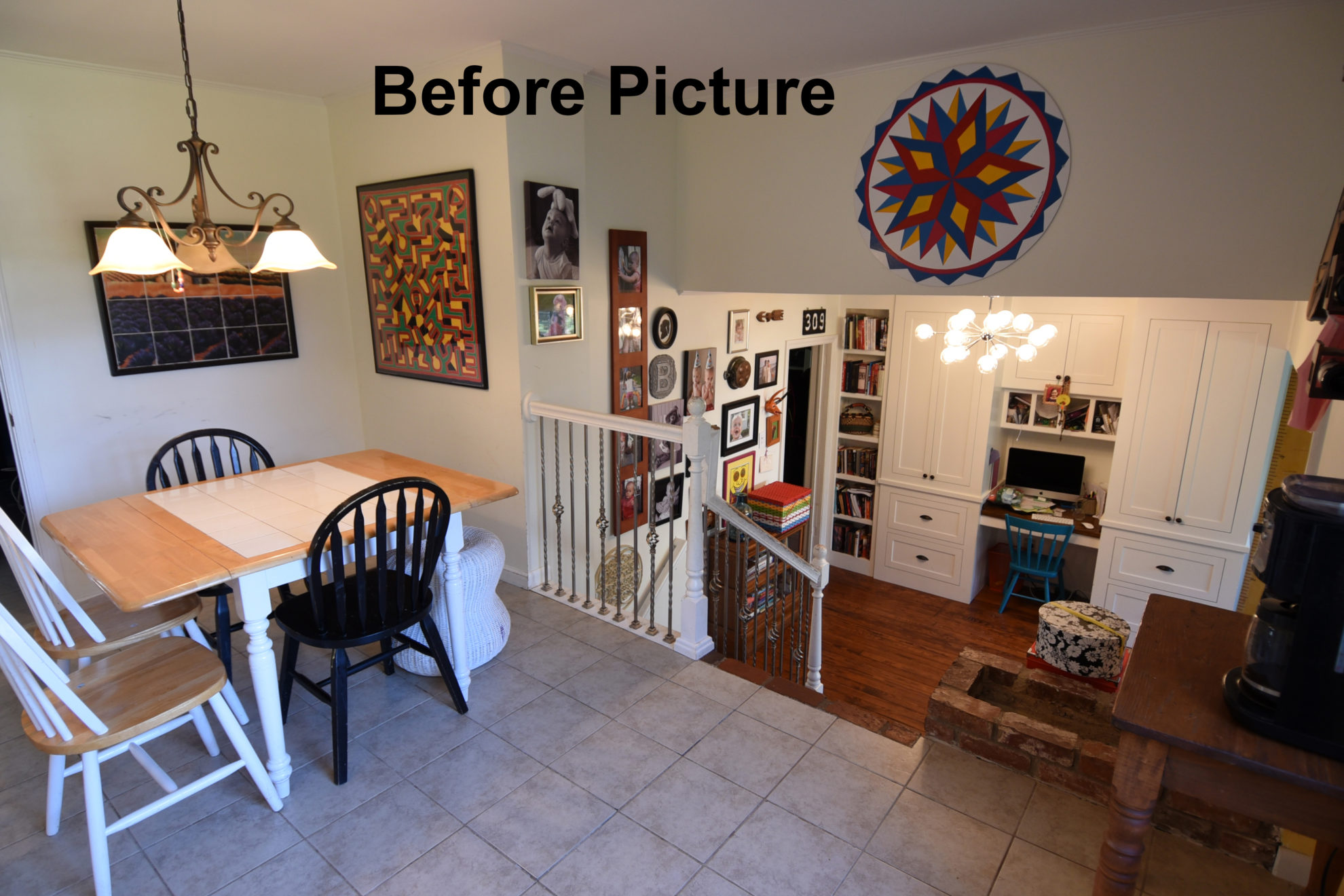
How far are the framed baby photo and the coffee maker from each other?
2756 millimetres

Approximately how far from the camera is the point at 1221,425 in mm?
4285

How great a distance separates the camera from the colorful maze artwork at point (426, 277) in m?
3.34

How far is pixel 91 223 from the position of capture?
3182 mm

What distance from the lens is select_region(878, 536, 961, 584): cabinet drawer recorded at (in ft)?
18.4

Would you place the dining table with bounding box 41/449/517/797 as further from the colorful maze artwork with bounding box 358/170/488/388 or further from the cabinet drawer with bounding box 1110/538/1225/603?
the cabinet drawer with bounding box 1110/538/1225/603

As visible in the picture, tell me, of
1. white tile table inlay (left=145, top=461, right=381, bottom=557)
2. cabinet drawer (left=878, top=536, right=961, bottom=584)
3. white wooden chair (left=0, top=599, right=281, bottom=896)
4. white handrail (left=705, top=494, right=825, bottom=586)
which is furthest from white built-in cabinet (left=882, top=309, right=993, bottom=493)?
white wooden chair (left=0, top=599, right=281, bottom=896)

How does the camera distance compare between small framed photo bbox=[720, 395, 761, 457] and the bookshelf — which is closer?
small framed photo bbox=[720, 395, 761, 457]

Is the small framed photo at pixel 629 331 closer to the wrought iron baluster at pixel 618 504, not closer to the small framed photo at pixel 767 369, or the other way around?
the wrought iron baluster at pixel 618 504

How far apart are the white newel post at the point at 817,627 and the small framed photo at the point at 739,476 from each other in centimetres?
148

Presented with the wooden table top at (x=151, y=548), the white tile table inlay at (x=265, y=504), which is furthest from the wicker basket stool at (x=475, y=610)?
the white tile table inlay at (x=265, y=504)

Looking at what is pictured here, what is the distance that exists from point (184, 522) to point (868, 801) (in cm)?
230

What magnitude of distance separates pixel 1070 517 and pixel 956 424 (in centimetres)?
106

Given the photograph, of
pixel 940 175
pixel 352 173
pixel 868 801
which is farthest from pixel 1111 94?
pixel 352 173

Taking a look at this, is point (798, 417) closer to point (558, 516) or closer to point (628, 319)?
point (628, 319)
